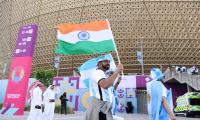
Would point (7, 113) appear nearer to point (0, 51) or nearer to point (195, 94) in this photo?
point (195, 94)

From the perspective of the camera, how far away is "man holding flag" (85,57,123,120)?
482 centimetres

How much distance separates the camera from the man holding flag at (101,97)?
15.8ft

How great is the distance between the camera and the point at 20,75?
14359 mm

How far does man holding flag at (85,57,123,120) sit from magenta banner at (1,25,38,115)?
9441 mm

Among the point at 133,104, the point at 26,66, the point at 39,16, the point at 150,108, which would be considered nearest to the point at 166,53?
the point at 133,104

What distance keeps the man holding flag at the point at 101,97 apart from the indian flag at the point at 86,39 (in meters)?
0.97

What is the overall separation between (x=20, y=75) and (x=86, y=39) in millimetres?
8813

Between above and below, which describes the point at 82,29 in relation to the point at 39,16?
below

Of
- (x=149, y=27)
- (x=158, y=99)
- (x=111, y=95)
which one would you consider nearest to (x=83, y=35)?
(x=111, y=95)

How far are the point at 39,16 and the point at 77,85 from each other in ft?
41.9

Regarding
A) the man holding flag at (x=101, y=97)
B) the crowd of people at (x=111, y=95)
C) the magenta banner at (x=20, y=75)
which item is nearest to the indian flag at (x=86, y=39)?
the crowd of people at (x=111, y=95)

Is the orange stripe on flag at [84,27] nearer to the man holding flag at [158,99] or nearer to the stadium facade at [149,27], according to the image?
the man holding flag at [158,99]

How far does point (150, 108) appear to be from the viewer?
6395mm

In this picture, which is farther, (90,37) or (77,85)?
(77,85)
